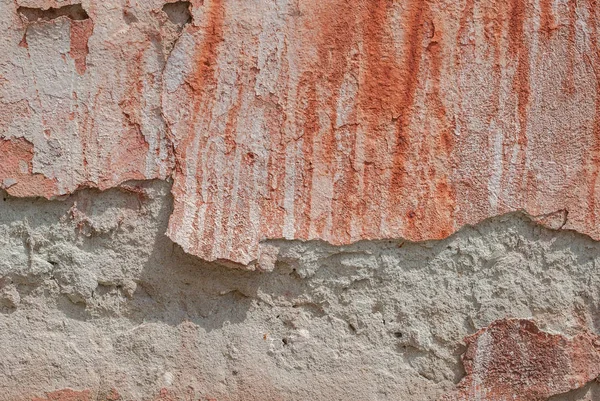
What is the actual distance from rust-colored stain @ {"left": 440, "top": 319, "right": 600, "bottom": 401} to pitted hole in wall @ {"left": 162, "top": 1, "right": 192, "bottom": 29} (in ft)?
2.49

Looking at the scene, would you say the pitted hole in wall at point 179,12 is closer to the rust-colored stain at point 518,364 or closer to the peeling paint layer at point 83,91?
the peeling paint layer at point 83,91

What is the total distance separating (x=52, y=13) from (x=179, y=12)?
0.22 metres

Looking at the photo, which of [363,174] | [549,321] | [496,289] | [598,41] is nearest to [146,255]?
[363,174]

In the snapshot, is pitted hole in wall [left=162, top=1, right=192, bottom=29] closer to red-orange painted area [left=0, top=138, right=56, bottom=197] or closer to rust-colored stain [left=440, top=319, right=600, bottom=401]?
red-orange painted area [left=0, top=138, right=56, bottom=197]

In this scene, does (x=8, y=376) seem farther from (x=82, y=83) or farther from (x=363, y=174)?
(x=363, y=174)

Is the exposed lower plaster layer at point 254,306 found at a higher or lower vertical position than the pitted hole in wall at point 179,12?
lower

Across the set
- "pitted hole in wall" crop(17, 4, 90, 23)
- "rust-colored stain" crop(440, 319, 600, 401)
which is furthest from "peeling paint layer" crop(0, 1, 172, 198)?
"rust-colored stain" crop(440, 319, 600, 401)

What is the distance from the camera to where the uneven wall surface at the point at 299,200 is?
1225 mm

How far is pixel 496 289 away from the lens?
50.3 inches

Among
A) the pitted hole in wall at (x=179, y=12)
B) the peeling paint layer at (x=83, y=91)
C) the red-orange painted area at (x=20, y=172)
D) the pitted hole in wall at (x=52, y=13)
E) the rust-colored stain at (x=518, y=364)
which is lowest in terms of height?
the rust-colored stain at (x=518, y=364)

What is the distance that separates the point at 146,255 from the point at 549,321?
0.74m

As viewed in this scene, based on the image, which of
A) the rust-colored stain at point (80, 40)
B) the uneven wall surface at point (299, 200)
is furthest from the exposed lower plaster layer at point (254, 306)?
the rust-colored stain at point (80, 40)

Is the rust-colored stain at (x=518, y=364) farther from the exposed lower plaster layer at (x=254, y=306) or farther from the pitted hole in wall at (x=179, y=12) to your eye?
the pitted hole in wall at (x=179, y=12)

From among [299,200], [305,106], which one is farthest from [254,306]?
[305,106]
